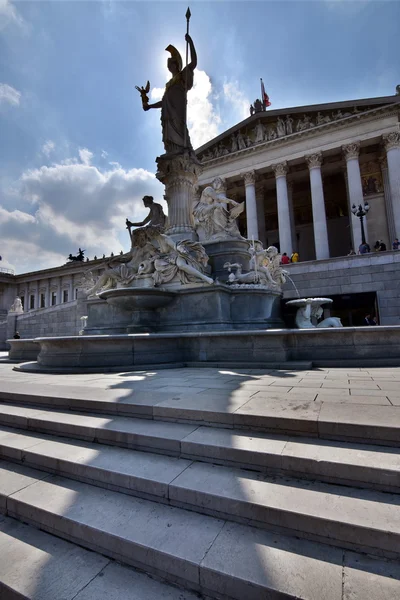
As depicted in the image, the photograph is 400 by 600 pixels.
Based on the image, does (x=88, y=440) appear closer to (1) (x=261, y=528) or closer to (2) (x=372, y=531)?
(1) (x=261, y=528)

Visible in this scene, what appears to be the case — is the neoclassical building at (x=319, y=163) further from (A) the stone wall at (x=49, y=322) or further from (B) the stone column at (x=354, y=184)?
(A) the stone wall at (x=49, y=322)

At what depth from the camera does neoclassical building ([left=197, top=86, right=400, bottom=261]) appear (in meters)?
30.4

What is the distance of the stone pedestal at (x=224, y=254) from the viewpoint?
1162 cm

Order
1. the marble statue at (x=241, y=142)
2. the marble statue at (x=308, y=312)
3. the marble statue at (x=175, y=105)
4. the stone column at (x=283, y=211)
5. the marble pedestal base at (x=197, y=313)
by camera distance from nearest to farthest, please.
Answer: the marble pedestal base at (x=197, y=313), the marble statue at (x=308, y=312), the marble statue at (x=175, y=105), the stone column at (x=283, y=211), the marble statue at (x=241, y=142)

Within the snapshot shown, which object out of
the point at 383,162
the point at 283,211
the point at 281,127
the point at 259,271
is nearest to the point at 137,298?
the point at 259,271

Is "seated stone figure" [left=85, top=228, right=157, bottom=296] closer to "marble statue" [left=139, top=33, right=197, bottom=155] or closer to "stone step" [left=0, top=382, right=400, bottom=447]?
"marble statue" [left=139, top=33, right=197, bottom=155]

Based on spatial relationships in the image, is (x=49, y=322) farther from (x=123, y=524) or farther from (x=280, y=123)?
(x=280, y=123)

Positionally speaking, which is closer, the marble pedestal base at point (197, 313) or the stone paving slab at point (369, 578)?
the stone paving slab at point (369, 578)

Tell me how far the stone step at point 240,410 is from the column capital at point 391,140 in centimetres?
3487

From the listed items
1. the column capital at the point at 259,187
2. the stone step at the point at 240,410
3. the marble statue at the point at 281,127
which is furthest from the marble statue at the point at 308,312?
the column capital at the point at 259,187

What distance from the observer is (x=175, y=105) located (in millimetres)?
13289

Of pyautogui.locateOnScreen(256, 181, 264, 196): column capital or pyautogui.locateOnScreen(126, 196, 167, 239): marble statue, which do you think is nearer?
pyautogui.locateOnScreen(126, 196, 167, 239): marble statue

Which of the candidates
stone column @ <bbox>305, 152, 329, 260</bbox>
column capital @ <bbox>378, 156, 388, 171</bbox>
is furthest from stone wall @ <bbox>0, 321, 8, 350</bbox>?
column capital @ <bbox>378, 156, 388, 171</bbox>

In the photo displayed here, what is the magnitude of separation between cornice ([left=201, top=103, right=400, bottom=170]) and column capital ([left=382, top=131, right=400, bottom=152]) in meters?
2.13
